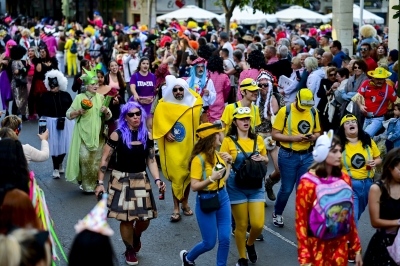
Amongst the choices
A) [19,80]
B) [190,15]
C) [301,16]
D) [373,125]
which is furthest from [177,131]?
[190,15]

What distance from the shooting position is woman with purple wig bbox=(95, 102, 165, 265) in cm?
783

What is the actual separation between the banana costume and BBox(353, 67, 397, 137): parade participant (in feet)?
11.2

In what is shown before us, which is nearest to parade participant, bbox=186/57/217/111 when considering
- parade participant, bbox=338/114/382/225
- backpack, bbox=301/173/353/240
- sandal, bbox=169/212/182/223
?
sandal, bbox=169/212/182/223

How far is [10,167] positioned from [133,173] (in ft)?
6.08

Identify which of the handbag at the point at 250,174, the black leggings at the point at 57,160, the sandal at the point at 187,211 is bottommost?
the sandal at the point at 187,211

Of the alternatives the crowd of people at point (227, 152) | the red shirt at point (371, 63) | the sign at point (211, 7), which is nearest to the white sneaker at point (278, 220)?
the crowd of people at point (227, 152)

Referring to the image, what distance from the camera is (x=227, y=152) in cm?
784

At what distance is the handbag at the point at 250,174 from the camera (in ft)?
25.1

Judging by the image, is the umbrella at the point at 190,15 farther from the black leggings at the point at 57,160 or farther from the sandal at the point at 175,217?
the sandal at the point at 175,217

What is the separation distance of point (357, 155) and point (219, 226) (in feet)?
5.35

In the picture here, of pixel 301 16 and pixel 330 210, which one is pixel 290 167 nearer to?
pixel 330 210

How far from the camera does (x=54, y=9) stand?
6738cm

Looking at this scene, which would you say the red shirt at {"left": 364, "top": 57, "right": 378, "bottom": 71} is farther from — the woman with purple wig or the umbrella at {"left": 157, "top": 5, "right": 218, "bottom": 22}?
the umbrella at {"left": 157, "top": 5, "right": 218, "bottom": 22}

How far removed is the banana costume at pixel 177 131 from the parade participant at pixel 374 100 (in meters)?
3.43
